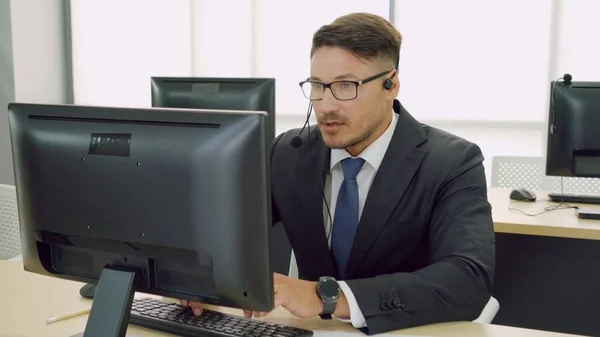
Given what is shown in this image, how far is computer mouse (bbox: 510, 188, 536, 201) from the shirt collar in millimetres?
1186

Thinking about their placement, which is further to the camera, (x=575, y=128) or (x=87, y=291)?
(x=575, y=128)

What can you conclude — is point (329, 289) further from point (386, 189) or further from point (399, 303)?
point (386, 189)

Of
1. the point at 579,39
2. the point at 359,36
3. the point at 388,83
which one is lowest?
the point at 388,83

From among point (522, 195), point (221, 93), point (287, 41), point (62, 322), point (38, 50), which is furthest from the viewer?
point (38, 50)

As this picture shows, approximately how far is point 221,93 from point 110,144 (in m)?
1.05

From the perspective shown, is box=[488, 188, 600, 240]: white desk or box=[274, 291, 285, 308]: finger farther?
box=[488, 188, 600, 240]: white desk

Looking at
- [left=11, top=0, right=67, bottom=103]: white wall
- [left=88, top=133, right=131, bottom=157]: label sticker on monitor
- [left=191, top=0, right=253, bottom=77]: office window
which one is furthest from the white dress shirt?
[left=11, top=0, right=67, bottom=103]: white wall

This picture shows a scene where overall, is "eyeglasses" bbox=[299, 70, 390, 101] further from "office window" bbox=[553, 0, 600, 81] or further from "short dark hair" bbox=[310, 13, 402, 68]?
"office window" bbox=[553, 0, 600, 81]

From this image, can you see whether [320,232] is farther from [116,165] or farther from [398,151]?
[116,165]

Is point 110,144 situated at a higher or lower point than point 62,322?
higher

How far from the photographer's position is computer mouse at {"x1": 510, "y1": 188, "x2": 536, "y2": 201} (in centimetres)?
277

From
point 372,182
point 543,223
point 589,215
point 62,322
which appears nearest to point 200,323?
point 62,322

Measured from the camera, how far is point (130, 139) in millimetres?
1161

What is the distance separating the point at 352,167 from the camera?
1.75 meters
